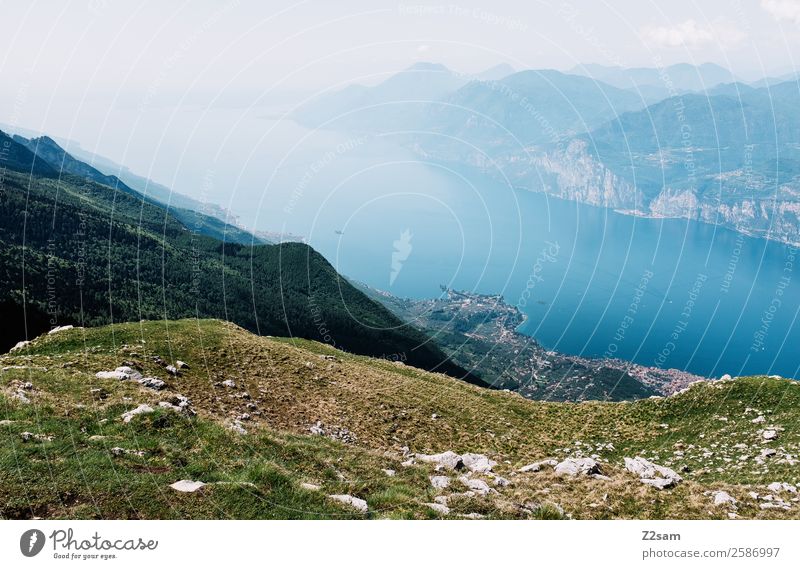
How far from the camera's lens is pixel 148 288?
145m

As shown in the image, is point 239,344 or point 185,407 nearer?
point 185,407

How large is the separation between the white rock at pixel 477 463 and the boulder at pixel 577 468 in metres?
3.26

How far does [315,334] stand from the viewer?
14575 centimetres

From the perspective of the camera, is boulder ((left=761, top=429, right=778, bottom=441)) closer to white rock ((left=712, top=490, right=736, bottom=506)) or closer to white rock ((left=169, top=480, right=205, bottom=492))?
white rock ((left=712, top=490, right=736, bottom=506))

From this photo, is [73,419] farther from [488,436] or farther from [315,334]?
[315,334]

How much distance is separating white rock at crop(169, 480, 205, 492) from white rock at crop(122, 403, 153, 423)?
241 inches

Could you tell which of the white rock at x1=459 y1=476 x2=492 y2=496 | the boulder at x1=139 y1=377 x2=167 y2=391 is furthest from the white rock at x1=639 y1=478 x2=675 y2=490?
the boulder at x1=139 y1=377 x2=167 y2=391

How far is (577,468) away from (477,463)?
4.86m

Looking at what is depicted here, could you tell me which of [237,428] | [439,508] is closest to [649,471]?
[439,508]

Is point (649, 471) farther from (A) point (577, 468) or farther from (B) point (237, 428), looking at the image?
(B) point (237, 428)

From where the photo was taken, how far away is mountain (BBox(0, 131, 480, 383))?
371 ft

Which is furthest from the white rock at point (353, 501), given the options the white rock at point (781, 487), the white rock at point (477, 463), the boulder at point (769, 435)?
the boulder at point (769, 435)
